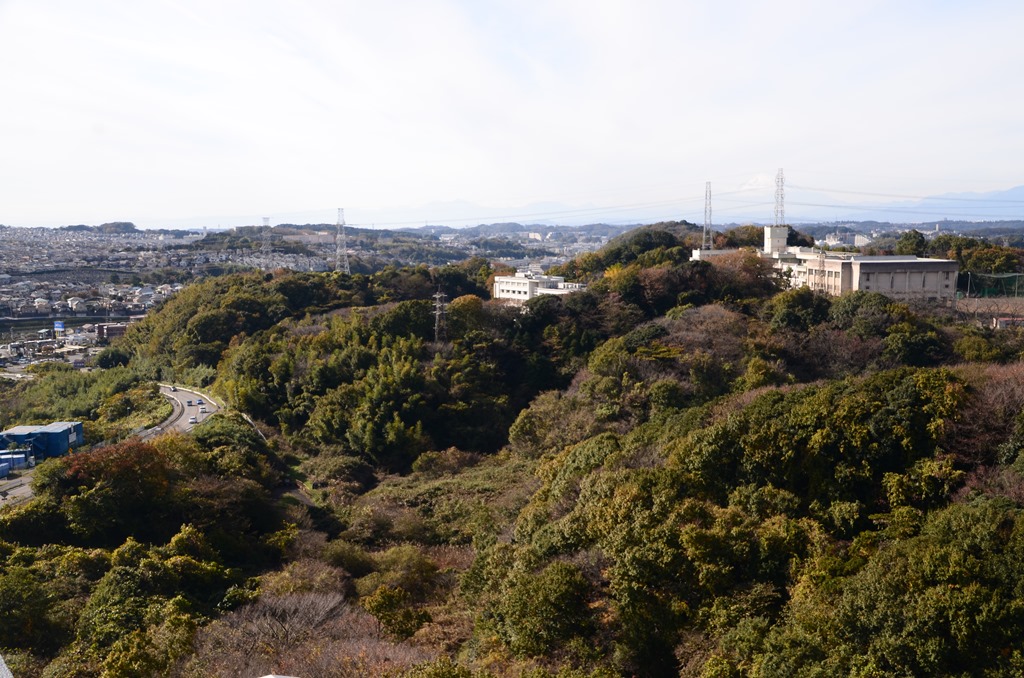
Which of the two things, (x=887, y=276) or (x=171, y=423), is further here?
(x=887, y=276)

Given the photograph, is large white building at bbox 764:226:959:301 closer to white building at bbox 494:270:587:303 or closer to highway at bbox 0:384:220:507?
white building at bbox 494:270:587:303

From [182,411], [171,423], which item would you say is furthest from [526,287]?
[171,423]

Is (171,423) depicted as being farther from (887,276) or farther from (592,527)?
(887,276)

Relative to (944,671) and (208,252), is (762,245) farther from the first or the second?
(208,252)

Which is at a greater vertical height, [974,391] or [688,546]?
[974,391]

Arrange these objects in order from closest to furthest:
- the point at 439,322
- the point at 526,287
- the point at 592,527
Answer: the point at 592,527, the point at 439,322, the point at 526,287

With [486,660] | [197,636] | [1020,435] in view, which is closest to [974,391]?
[1020,435]

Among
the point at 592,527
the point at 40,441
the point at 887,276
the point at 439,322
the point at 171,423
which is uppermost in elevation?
the point at 887,276
